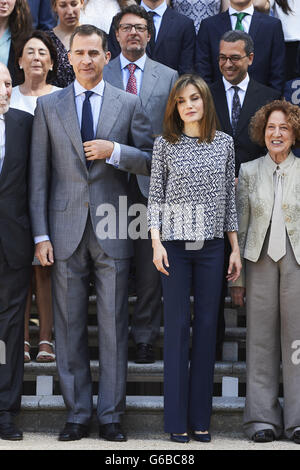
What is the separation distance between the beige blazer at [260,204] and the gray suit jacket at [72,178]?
1.87 ft

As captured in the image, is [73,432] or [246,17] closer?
[73,432]

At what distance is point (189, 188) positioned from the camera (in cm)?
450

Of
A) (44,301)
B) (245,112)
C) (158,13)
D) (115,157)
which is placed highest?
(158,13)

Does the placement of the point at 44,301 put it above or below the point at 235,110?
below

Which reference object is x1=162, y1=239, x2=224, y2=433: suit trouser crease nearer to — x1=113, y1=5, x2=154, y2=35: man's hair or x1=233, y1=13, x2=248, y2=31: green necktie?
x1=113, y1=5, x2=154, y2=35: man's hair

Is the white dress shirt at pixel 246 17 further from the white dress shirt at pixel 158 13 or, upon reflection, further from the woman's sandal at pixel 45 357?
the woman's sandal at pixel 45 357

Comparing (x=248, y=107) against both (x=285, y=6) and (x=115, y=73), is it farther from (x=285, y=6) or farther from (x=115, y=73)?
(x=285, y=6)

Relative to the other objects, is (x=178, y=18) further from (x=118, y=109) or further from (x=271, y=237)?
(x=271, y=237)

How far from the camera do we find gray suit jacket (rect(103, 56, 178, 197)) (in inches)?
202

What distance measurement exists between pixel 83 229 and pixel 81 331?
539 mm

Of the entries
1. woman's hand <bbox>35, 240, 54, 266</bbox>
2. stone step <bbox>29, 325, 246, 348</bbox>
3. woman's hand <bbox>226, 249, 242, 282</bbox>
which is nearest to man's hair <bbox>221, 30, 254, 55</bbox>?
woman's hand <bbox>226, 249, 242, 282</bbox>

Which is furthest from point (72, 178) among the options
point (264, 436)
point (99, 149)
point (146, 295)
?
point (264, 436)

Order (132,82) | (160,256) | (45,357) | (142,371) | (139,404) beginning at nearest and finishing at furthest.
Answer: (160,256)
(139,404)
(142,371)
(45,357)
(132,82)
